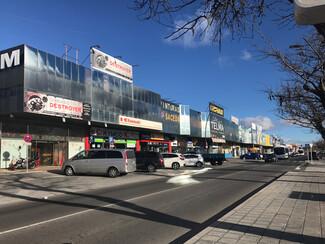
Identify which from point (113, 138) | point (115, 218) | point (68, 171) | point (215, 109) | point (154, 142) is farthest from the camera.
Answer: point (215, 109)

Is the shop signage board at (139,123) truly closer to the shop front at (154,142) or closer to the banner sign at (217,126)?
the shop front at (154,142)

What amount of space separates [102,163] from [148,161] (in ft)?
17.7

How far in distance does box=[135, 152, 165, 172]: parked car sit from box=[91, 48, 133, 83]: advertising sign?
11.4 meters

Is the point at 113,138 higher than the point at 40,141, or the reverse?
the point at 113,138

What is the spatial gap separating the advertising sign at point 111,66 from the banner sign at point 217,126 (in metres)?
31.6

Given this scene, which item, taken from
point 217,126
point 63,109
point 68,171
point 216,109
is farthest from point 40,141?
point 216,109

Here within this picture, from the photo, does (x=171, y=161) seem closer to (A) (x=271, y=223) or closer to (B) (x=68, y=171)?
(B) (x=68, y=171)

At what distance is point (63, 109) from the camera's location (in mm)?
22781

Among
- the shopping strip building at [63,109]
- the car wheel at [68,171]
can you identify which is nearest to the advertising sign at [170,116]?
the shopping strip building at [63,109]

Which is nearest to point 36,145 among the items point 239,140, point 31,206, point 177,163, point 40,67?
point 40,67

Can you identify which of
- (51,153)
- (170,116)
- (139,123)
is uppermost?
(170,116)

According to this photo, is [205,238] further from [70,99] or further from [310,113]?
[70,99]

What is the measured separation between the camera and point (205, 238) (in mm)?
4785

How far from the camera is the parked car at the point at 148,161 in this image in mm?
22812
